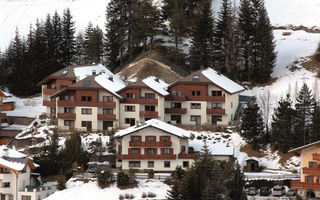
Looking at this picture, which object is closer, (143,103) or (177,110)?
(143,103)

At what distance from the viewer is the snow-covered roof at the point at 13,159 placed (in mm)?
85000

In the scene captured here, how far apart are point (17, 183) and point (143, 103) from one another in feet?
67.1

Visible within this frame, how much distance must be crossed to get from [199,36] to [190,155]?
2763 cm

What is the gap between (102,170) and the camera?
84250 millimetres

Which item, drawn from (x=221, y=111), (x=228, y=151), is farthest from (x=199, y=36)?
(x=228, y=151)

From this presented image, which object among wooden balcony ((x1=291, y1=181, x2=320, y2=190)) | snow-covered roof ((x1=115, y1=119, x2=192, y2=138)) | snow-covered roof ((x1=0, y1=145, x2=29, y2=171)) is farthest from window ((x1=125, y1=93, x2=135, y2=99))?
wooden balcony ((x1=291, y1=181, x2=320, y2=190))

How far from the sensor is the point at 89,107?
10019cm

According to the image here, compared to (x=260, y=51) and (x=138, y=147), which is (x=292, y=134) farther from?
(x=260, y=51)

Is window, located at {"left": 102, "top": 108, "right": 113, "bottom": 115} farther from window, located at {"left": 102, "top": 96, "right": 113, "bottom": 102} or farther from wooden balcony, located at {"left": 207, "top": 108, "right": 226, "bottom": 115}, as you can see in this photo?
wooden balcony, located at {"left": 207, "top": 108, "right": 226, "bottom": 115}

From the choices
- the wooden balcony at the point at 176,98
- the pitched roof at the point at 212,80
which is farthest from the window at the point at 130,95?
the pitched roof at the point at 212,80

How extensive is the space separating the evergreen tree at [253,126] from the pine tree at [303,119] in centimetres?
421

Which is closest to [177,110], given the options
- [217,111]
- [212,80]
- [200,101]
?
[200,101]

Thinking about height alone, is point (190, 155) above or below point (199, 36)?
below

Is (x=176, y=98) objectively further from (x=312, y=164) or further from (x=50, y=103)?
(x=312, y=164)
